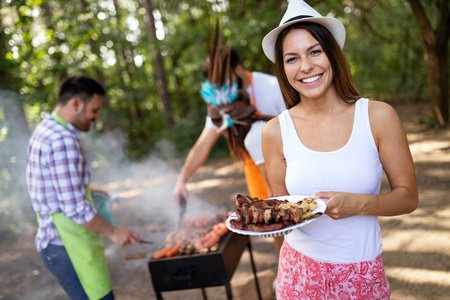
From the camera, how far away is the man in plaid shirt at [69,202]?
2.61m

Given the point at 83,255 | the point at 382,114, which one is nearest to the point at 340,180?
the point at 382,114

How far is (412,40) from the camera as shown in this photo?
13.6m

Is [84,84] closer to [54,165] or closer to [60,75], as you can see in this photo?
[54,165]

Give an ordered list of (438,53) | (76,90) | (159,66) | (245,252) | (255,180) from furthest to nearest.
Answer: (159,66) → (438,53) → (245,252) → (255,180) → (76,90)

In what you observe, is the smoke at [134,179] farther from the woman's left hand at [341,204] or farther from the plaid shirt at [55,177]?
the woman's left hand at [341,204]

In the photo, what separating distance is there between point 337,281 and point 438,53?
9.07 m

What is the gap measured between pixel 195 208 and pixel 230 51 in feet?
7.17

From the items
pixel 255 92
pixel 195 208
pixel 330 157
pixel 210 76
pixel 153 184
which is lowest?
pixel 153 184

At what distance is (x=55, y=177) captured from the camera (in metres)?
2.58

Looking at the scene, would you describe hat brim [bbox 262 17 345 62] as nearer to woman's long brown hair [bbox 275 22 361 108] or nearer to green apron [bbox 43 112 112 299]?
woman's long brown hair [bbox 275 22 361 108]

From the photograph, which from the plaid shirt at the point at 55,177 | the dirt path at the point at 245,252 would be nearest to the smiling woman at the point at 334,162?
the plaid shirt at the point at 55,177

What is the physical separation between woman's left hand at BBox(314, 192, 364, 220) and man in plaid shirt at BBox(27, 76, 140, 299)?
186 centimetres

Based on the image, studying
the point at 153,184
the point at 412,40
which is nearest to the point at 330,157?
the point at 153,184

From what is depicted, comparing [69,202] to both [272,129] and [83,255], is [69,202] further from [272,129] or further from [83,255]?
[272,129]
